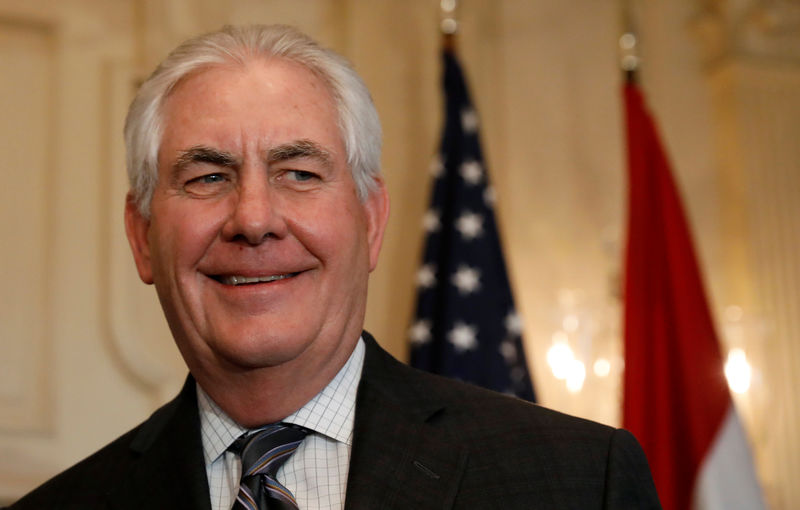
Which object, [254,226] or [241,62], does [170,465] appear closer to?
[254,226]

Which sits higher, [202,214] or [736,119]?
[736,119]

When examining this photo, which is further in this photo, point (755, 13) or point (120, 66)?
point (755, 13)

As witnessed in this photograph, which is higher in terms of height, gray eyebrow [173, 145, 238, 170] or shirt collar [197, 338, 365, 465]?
gray eyebrow [173, 145, 238, 170]

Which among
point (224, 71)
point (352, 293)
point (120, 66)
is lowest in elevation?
point (352, 293)

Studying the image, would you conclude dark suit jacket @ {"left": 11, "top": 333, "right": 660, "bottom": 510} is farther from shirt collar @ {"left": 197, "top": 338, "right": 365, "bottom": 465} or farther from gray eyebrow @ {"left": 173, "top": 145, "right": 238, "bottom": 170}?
gray eyebrow @ {"left": 173, "top": 145, "right": 238, "bottom": 170}

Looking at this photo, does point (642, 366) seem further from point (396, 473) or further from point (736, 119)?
point (396, 473)

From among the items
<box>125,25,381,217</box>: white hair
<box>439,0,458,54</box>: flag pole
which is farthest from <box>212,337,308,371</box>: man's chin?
<box>439,0,458,54</box>: flag pole

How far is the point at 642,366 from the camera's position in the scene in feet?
12.6

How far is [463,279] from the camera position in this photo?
154 inches

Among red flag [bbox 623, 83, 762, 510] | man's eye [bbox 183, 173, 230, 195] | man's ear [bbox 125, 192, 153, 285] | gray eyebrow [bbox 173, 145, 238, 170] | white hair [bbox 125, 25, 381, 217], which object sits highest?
white hair [bbox 125, 25, 381, 217]

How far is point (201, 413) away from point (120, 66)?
8.39 feet

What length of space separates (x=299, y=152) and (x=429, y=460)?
0.57 m

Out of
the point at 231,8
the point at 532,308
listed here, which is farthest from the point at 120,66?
the point at 532,308

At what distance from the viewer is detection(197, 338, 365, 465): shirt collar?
69.1 inches
